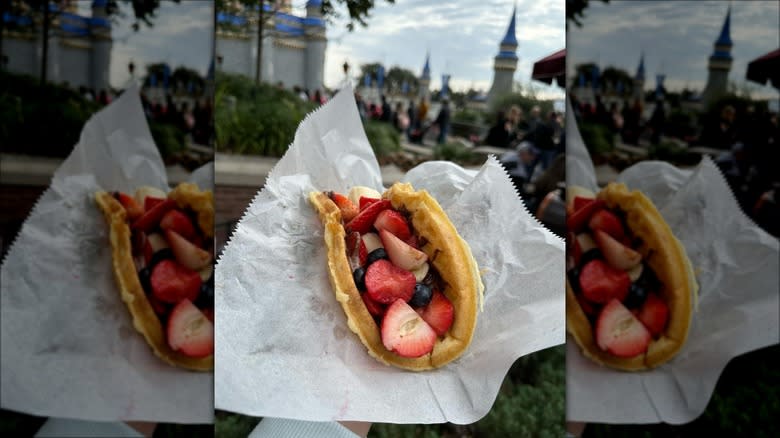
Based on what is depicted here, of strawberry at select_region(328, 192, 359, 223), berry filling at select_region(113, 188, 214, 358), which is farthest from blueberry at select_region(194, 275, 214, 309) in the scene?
strawberry at select_region(328, 192, 359, 223)

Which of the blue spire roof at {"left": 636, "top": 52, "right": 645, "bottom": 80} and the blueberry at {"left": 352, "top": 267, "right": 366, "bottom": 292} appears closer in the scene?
the blueberry at {"left": 352, "top": 267, "right": 366, "bottom": 292}

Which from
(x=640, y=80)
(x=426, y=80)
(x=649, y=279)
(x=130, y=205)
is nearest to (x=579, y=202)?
(x=649, y=279)

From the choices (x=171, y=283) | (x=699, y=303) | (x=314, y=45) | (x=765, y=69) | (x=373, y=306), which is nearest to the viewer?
(x=373, y=306)

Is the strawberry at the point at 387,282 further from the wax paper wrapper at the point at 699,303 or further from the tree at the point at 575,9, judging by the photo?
the tree at the point at 575,9

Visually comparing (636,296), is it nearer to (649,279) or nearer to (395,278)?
(649,279)

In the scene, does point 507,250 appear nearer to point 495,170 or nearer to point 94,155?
point 495,170

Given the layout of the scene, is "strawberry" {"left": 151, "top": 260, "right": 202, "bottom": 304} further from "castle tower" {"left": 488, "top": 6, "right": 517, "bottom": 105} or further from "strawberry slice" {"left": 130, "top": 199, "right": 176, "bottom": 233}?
"castle tower" {"left": 488, "top": 6, "right": 517, "bottom": 105}
